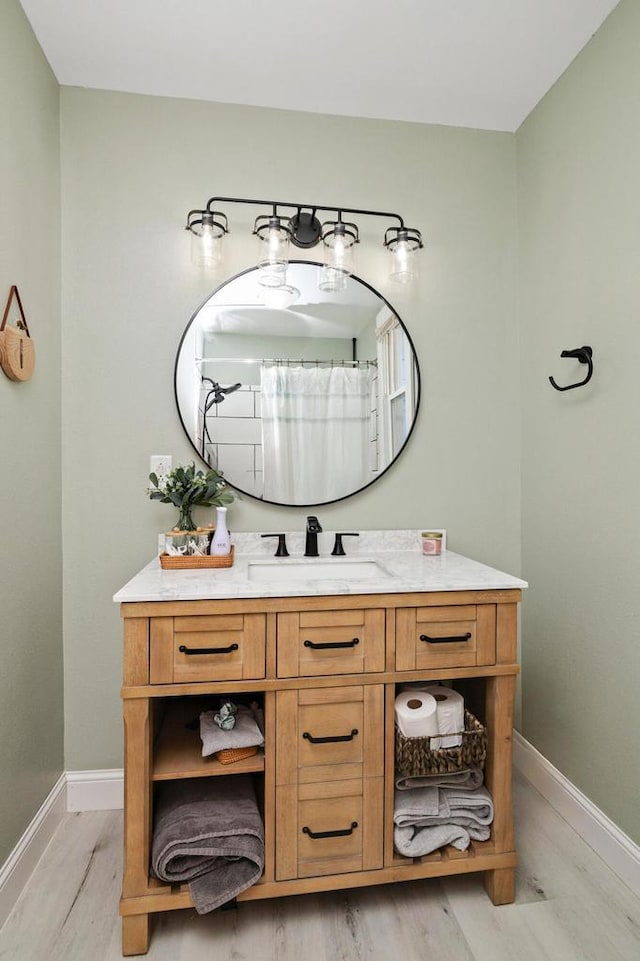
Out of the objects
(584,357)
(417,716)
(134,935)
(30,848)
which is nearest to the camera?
(134,935)

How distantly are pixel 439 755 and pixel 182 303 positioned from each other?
1.71 meters

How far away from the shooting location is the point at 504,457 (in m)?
2.19

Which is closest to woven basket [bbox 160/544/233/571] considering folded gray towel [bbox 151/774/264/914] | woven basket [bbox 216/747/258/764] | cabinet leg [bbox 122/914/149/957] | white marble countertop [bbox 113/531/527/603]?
white marble countertop [bbox 113/531/527/603]

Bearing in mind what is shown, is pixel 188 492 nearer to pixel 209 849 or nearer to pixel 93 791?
pixel 209 849

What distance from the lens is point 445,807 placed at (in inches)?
59.2

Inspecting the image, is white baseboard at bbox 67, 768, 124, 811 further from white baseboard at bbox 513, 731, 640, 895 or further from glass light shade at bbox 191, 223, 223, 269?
glass light shade at bbox 191, 223, 223, 269

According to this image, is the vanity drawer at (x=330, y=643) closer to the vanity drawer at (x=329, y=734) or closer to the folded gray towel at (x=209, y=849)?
the vanity drawer at (x=329, y=734)

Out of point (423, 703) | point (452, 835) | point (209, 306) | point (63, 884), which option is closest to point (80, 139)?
point (209, 306)

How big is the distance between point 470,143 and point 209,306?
125 centimetres

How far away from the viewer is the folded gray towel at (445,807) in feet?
4.87

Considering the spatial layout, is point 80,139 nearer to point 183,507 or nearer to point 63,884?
point 183,507

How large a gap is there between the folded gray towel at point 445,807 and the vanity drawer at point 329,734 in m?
0.14

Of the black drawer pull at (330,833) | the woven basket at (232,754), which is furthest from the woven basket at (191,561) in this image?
the black drawer pull at (330,833)

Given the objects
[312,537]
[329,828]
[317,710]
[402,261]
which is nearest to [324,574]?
[312,537]
